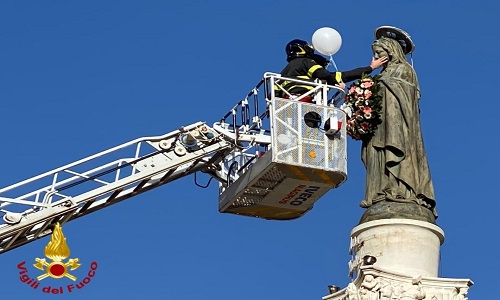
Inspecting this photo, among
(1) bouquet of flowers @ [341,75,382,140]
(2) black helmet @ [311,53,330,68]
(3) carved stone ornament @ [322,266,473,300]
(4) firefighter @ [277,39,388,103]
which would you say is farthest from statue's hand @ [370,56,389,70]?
(3) carved stone ornament @ [322,266,473,300]

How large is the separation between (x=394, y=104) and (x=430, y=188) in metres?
2.30

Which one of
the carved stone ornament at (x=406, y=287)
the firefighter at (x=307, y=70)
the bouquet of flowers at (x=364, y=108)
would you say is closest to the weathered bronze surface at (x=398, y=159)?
the bouquet of flowers at (x=364, y=108)

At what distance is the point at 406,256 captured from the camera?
132 ft

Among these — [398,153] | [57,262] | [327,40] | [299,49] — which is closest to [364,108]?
[398,153]

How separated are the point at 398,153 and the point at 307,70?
442 cm

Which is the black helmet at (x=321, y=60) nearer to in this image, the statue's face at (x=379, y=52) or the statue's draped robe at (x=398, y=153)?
the statue's face at (x=379, y=52)

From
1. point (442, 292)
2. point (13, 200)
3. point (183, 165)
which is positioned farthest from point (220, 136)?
point (442, 292)

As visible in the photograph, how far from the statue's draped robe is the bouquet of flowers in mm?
152

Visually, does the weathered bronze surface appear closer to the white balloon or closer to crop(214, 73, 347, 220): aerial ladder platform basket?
crop(214, 73, 347, 220): aerial ladder platform basket

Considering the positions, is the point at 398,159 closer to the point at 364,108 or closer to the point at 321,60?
the point at 364,108

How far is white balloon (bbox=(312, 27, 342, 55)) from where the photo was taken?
4488 centimetres

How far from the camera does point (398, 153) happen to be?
1646 inches

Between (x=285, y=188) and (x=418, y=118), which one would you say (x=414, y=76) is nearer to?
(x=418, y=118)

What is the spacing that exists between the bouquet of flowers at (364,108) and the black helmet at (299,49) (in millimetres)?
2742
